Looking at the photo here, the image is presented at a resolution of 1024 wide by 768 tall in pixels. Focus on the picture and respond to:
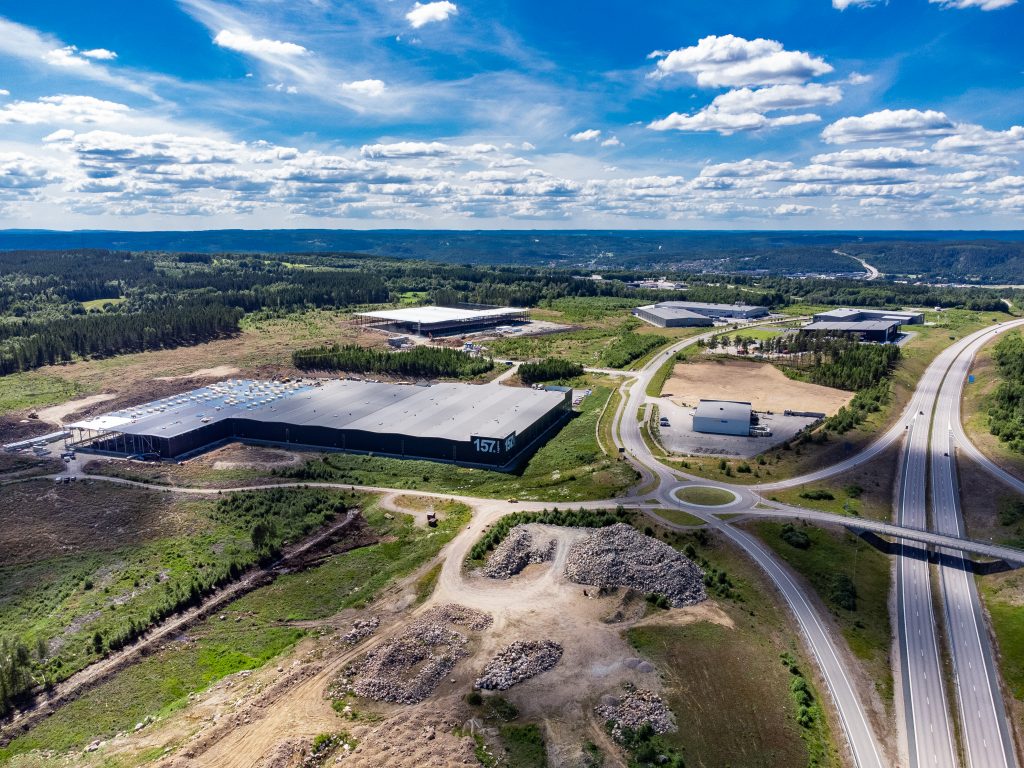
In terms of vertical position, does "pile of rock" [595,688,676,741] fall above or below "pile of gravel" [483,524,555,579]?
below

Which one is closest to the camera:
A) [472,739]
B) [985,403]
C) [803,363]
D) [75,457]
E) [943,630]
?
[472,739]

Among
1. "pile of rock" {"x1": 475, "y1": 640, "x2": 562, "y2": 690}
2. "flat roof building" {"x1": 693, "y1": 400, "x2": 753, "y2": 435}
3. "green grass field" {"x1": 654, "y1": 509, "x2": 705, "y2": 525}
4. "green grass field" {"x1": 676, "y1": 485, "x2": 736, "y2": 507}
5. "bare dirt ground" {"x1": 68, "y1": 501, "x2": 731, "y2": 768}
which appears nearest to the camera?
"bare dirt ground" {"x1": 68, "y1": 501, "x2": 731, "y2": 768}

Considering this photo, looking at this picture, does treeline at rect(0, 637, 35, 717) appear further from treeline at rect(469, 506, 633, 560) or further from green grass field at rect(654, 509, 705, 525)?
green grass field at rect(654, 509, 705, 525)

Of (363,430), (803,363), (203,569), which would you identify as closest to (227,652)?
(203,569)

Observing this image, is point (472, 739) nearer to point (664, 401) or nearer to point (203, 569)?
point (203, 569)

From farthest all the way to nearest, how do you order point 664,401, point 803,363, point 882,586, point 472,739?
point 803,363 < point 664,401 < point 882,586 < point 472,739

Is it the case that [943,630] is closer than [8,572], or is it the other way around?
[943,630]

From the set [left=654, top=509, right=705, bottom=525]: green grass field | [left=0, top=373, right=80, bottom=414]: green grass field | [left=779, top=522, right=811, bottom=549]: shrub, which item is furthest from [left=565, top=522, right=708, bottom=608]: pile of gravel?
[left=0, top=373, right=80, bottom=414]: green grass field
